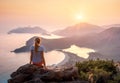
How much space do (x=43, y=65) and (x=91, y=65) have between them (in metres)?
4.22

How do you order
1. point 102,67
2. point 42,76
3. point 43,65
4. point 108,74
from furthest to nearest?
point 102,67 < point 108,74 < point 43,65 < point 42,76

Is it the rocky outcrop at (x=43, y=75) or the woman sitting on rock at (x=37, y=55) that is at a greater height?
the woman sitting on rock at (x=37, y=55)

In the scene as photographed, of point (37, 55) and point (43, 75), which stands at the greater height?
point (37, 55)

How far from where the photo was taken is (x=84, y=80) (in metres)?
13.4

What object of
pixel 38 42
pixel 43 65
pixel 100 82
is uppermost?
pixel 38 42

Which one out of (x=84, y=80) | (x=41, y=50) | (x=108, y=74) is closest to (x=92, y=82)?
(x=84, y=80)

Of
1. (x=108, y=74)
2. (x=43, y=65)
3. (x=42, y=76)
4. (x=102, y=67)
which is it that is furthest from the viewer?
(x=102, y=67)

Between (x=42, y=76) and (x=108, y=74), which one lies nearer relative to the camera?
(x=42, y=76)

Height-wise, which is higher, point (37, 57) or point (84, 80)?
point (37, 57)

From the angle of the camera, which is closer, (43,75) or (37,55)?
(43,75)

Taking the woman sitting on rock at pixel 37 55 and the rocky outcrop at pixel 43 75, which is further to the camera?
the woman sitting on rock at pixel 37 55

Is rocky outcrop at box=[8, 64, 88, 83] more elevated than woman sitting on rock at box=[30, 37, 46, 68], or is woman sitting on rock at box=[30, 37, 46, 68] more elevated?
woman sitting on rock at box=[30, 37, 46, 68]

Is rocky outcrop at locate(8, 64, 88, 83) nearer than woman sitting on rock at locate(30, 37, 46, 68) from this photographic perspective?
Yes

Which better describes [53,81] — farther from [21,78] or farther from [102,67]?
[102,67]
